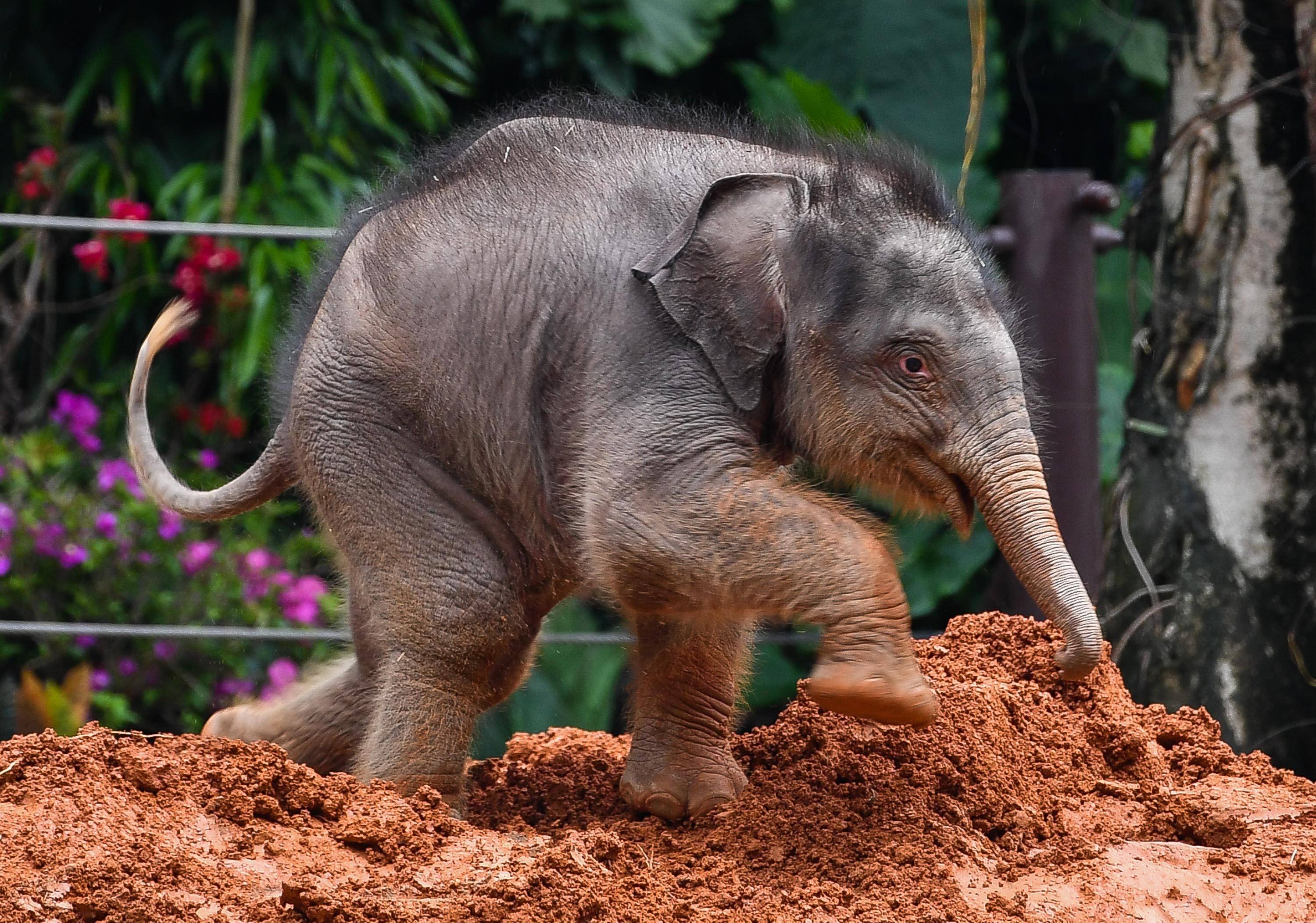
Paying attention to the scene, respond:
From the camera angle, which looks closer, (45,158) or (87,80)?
(45,158)

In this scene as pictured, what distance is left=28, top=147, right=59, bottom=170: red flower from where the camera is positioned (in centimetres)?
713

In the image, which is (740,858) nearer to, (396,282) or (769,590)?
(769,590)

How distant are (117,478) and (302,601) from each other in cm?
86

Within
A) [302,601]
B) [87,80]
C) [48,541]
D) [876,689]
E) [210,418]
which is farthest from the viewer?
[87,80]

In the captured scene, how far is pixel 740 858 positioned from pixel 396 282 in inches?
57.4

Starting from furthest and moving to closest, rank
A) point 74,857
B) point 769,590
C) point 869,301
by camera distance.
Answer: point 869,301 < point 769,590 < point 74,857

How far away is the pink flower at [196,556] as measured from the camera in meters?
6.76

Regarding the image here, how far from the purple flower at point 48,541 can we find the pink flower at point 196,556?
44cm

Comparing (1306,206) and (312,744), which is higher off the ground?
(1306,206)

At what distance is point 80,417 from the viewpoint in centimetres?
697

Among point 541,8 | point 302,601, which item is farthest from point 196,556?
point 541,8

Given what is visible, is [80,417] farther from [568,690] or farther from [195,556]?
[568,690]

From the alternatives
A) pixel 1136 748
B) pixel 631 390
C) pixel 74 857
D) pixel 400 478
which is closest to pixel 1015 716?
pixel 1136 748

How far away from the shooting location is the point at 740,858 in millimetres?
3152
